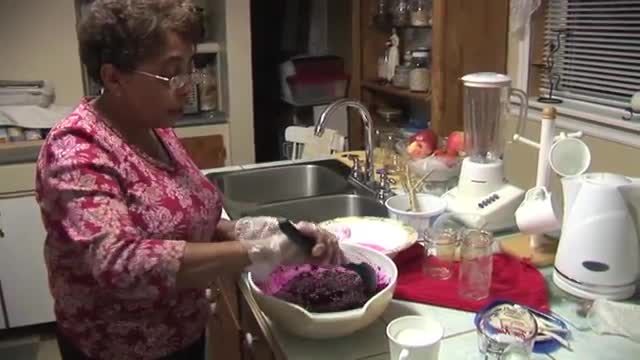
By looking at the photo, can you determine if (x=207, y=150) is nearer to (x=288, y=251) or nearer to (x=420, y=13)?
(x=420, y=13)

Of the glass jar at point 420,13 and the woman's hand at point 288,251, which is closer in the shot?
the woman's hand at point 288,251

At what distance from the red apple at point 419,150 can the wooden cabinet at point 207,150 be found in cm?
129

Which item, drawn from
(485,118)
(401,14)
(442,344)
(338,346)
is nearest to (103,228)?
(338,346)

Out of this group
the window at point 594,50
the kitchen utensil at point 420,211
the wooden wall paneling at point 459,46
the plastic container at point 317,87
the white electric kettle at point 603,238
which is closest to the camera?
the white electric kettle at point 603,238

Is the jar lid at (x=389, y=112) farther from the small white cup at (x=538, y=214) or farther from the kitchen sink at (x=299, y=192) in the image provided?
the small white cup at (x=538, y=214)

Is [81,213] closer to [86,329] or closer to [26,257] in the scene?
[86,329]

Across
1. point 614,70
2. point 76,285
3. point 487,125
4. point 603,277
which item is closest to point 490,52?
point 614,70

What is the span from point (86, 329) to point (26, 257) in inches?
69.7

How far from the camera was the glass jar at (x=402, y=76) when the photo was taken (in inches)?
119

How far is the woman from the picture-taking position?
1012 millimetres

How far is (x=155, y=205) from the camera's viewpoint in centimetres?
114

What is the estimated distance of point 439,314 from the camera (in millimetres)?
1212

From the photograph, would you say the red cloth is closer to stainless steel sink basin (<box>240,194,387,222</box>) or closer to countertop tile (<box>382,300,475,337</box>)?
countertop tile (<box>382,300,475,337</box>)

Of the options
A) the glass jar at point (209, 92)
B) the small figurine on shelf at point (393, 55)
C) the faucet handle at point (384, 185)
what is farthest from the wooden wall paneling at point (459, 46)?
the glass jar at point (209, 92)
